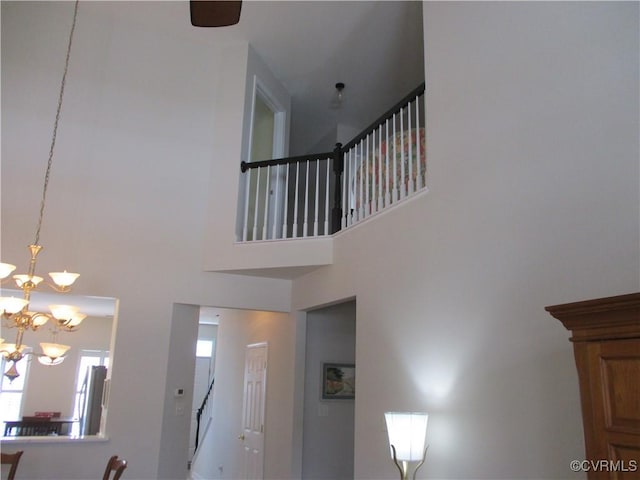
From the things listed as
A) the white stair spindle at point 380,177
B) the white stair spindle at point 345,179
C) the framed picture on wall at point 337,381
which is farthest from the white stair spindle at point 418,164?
the framed picture on wall at point 337,381

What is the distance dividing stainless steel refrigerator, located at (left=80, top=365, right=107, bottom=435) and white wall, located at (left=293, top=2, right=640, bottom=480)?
10.3ft

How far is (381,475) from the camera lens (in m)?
3.81

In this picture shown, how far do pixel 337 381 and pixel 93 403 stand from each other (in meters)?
2.72

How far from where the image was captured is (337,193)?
5.18 metres

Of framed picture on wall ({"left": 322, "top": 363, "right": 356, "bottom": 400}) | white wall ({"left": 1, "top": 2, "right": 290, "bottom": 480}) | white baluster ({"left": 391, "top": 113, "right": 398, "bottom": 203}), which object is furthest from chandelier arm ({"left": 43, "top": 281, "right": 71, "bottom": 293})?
framed picture on wall ({"left": 322, "top": 363, "right": 356, "bottom": 400})

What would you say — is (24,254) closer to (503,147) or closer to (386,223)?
(386,223)

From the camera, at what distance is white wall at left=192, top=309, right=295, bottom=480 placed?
220 inches

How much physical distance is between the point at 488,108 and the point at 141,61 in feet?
13.2

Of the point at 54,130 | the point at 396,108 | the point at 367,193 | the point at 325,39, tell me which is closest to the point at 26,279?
the point at 54,130

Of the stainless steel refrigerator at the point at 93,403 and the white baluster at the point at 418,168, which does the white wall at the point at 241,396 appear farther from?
the white baluster at the point at 418,168

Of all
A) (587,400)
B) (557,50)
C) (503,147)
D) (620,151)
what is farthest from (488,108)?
(587,400)

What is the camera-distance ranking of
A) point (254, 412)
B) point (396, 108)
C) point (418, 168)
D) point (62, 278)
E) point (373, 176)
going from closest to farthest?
point (62, 278), point (418, 168), point (396, 108), point (373, 176), point (254, 412)

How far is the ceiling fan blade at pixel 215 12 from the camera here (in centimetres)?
218

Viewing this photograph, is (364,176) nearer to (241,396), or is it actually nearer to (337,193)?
(337,193)
